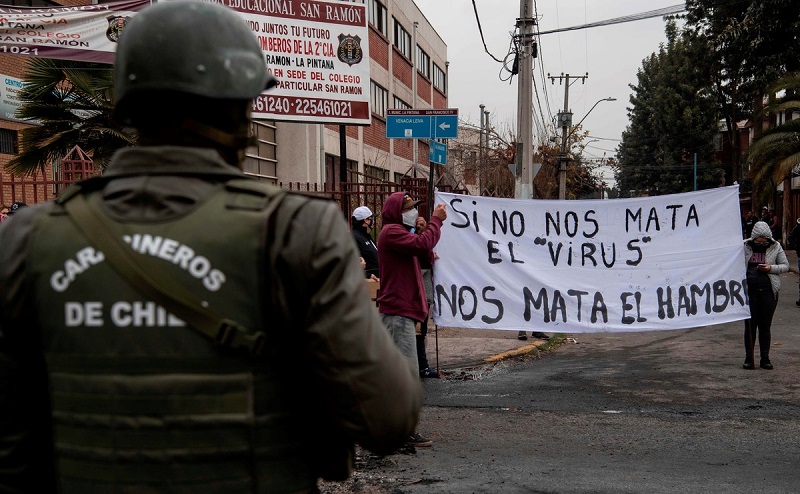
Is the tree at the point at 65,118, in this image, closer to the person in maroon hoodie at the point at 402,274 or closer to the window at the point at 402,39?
the person in maroon hoodie at the point at 402,274

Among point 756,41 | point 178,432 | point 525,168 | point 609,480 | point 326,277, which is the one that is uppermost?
point 756,41

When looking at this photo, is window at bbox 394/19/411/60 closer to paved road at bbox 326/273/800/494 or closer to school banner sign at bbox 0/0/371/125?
school banner sign at bbox 0/0/371/125

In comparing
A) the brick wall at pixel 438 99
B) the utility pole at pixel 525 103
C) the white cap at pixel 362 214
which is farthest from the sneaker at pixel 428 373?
the brick wall at pixel 438 99

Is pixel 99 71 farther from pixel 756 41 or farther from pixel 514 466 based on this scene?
pixel 756 41

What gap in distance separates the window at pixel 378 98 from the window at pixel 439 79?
1188 cm

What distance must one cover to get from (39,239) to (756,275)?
982cm

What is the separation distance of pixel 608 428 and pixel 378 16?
27.5m

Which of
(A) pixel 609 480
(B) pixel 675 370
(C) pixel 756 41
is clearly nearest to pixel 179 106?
(A) pixel 609 480

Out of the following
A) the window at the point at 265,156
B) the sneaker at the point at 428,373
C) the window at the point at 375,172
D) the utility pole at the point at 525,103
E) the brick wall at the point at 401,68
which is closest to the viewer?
the sneaker at the point at 428,373

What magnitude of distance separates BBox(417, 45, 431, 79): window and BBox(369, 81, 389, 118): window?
7347 mm

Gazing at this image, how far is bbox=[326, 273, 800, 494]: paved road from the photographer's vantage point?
18.3 ft

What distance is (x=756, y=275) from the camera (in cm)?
1016

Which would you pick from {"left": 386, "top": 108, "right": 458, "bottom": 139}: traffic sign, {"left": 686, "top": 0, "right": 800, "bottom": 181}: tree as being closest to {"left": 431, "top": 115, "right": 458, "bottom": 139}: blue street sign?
{"left": 386, "top": 108, "right": 458, "bottom": 139}: traffic sign

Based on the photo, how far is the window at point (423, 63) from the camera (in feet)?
135
